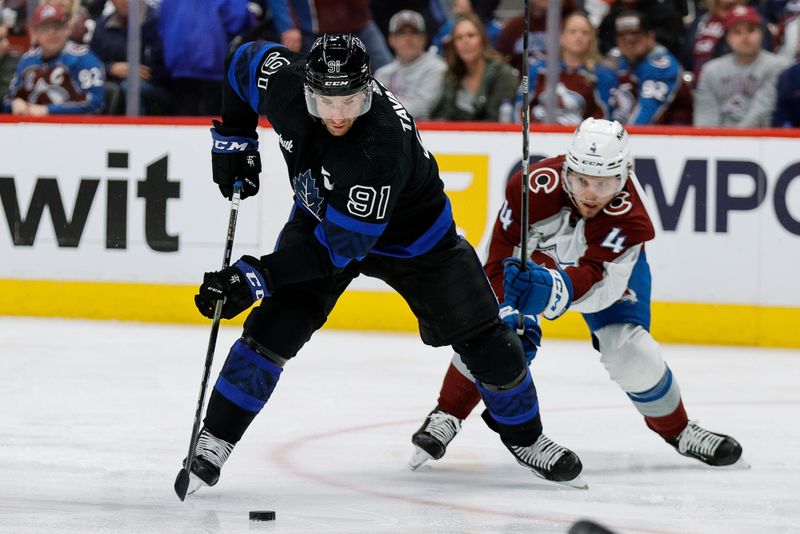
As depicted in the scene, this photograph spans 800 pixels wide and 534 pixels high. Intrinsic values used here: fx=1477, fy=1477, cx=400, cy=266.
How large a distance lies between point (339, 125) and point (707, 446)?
1634 mm

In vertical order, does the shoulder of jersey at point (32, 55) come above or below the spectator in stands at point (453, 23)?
below

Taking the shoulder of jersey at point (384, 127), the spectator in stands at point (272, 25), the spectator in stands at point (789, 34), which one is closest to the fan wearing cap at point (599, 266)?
the shoulder of jersey at point (384, 127)

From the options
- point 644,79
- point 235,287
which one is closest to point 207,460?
point 235,287

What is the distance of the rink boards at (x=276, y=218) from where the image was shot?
7.26 metres

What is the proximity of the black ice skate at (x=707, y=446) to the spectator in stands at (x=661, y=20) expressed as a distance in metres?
3.08

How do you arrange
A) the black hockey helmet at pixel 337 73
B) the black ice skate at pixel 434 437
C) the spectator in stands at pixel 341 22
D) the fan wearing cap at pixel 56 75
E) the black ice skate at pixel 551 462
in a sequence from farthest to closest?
the fan wearing cap at pixel 56 75 < the spectator in stands at pixel 341 22 < the black ice skate at pixel 434 437 < the black ice skate at pixel 551 462 < the black hockey helmet at pixel 337 73

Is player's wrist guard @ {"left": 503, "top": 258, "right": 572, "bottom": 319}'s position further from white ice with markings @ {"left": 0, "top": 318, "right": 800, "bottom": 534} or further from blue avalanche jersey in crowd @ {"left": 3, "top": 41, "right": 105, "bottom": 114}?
blue avalanche jersey in crowd @ {"left": 3, "top": 41, "right": 105, "bottom": 114}

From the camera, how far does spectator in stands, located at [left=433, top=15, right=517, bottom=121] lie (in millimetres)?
7387

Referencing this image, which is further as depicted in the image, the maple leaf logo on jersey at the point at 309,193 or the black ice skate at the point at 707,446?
the black ice skate at the point at 707,446

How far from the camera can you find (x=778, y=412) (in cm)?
557

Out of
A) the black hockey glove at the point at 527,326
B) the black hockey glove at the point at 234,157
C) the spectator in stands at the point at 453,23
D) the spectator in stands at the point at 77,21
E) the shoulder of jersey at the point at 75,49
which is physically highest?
the black hockey glove at the point at 234,157

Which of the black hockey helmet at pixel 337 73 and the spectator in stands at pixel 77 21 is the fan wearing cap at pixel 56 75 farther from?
the black hockey helmet at pixel 337 73

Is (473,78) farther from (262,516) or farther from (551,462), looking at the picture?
(262,516)

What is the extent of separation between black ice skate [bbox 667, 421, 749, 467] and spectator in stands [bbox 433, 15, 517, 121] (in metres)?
3.21
